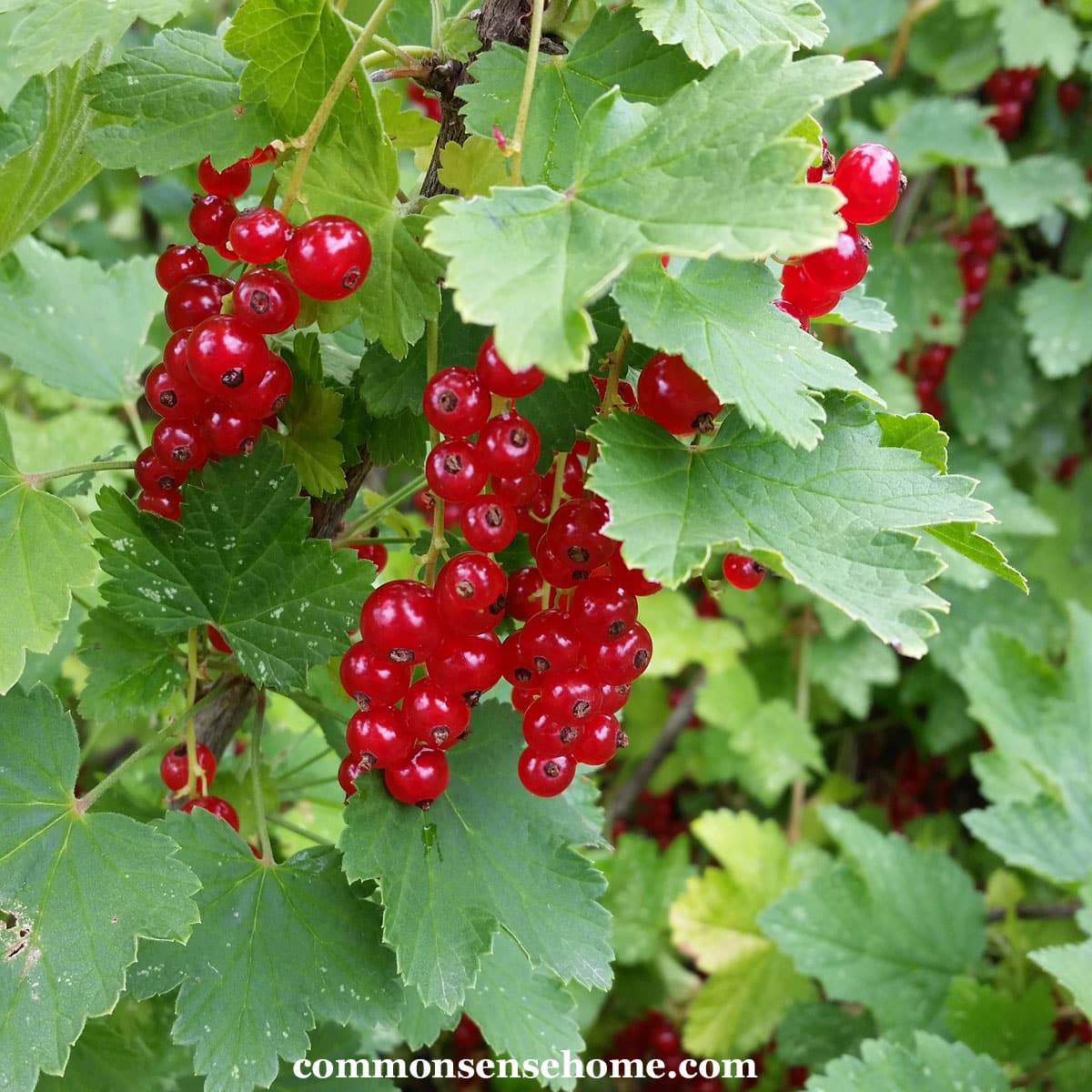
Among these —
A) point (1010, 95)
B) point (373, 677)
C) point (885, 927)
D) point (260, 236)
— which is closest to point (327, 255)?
point (260, 236)

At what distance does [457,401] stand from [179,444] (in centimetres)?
21

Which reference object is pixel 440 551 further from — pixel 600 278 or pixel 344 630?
pixel 600 278

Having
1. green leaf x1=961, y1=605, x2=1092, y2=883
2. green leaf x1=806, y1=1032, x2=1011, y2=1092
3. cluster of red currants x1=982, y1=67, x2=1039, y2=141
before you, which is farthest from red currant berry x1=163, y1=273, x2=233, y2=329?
cluster of red currants x1=982, y1=67, x2=1039, y2=141

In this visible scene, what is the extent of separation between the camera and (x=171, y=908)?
601 millimetres

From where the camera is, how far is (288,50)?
0.55 m

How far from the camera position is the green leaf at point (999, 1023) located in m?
1.23

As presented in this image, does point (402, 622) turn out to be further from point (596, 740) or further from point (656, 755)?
point (656, 755)

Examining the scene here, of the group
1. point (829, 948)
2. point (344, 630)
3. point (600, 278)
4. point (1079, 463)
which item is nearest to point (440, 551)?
point (344, 630)

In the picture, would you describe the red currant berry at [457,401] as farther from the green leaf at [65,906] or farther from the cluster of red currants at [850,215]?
the green leaf at [65,906]

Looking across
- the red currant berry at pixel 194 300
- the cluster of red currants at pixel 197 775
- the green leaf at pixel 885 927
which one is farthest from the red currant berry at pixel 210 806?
the green leaf at pixel 885 927

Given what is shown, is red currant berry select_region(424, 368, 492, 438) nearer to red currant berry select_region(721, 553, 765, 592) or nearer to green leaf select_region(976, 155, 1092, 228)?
red currant berry select_region(721, 553, 765, 592)

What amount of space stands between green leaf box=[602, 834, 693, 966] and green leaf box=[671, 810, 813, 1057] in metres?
0.09

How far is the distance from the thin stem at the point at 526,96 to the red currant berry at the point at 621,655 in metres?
0.26

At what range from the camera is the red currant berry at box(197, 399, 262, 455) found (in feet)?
2.06
